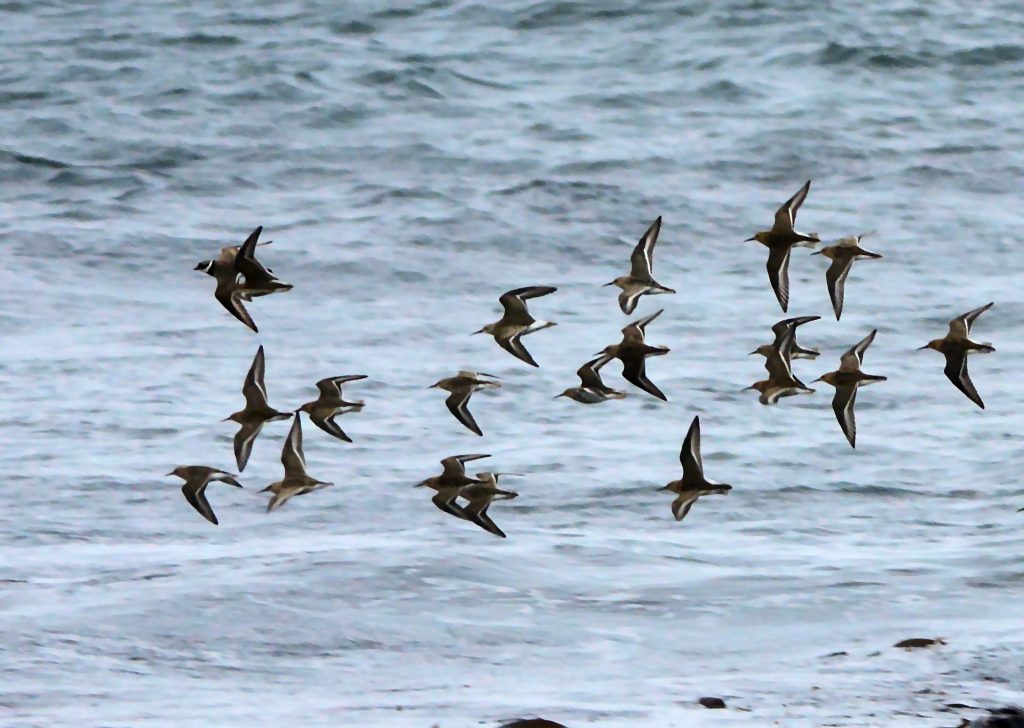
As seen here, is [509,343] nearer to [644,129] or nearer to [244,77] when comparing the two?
[644,129]

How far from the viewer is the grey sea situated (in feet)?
36.8

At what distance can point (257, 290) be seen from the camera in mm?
9352

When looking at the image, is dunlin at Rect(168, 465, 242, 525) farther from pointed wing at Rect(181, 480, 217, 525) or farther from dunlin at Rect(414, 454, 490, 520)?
dunlin at Rect(414, 454, 490, 520)

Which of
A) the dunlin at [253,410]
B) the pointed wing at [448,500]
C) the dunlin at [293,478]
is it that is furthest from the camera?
the dunlin at [293,478]

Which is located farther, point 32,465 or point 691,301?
point 691,301

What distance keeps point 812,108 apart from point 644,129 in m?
2.66

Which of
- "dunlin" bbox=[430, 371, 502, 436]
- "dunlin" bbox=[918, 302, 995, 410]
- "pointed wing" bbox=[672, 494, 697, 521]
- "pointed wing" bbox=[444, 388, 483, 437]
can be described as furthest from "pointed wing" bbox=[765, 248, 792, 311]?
"pointed wing" bbox=[444, 388, 483, 437]

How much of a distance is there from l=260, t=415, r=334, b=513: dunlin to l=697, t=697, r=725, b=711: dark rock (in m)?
2.39

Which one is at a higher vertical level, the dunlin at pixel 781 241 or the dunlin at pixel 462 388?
the dunlin at pixel 781 241

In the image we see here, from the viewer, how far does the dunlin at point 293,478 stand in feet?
33.8

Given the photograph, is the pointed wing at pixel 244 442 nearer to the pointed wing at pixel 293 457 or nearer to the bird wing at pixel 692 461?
the pointed wing at pixel 293 457

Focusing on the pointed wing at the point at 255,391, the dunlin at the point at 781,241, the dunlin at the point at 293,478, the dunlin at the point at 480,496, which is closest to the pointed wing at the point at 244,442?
the pointed wing at the point at 255,391

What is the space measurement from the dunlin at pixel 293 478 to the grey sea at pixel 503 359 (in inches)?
45.4

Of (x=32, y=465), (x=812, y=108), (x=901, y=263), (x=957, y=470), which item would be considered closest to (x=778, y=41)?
(x=812, y=108)
